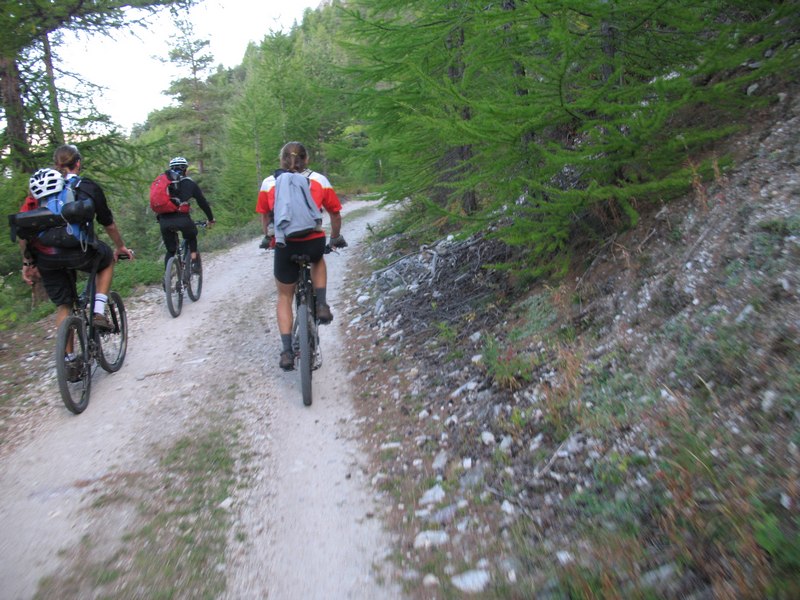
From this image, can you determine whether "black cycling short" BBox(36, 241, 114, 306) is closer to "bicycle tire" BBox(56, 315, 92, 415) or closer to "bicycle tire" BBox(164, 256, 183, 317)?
"bicycle tire" BBox(56, 315, 92, 415)

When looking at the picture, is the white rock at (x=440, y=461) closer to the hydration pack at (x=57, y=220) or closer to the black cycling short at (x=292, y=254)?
the black cycling short at (x=292, y=254)

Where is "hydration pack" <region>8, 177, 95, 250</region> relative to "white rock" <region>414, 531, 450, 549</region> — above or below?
above

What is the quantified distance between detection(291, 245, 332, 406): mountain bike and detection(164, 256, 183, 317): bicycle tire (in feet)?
10.9

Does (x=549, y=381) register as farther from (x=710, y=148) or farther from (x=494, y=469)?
(x=710, y=148)

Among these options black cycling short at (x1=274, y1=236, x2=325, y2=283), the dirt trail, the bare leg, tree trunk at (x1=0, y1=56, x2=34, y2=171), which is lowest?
the dirt trail

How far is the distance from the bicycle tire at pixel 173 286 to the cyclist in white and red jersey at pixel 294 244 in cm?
311

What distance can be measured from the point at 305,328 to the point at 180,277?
4.37 meters

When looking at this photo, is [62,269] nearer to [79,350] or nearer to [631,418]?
[79,350]

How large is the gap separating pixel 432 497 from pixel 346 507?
2.03 ft

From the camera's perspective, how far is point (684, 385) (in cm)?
306

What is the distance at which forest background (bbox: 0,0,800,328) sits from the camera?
13.3ft

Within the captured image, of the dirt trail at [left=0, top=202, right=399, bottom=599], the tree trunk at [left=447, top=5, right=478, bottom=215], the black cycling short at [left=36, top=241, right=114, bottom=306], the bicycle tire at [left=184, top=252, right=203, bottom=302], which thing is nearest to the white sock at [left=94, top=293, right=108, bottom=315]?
the black cycling short at [left=36, top=241, right=114, bottom=306]

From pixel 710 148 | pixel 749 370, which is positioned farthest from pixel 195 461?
pixel 710 148

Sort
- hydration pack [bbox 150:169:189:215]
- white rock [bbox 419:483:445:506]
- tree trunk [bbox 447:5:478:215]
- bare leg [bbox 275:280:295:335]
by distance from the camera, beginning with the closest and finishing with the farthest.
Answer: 1. white rock [bbox 419:483:445:506]
2. bare leg [bbox 275:280:295:335]
3. hydration pack [bbox 150:169:189:215]
4. tree trunk [bbox 447:5:478:215]
